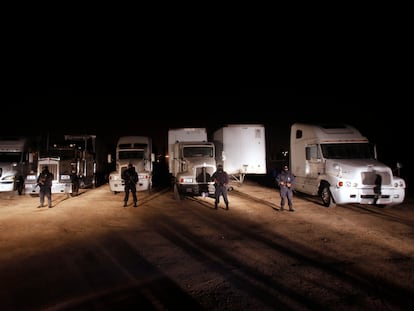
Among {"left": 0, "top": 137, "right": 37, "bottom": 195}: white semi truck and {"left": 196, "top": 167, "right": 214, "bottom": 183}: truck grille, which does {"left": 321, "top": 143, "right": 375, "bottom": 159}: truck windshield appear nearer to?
{"left": 196, "top": 167, "right": 214, "bottom": 183}: truck grille

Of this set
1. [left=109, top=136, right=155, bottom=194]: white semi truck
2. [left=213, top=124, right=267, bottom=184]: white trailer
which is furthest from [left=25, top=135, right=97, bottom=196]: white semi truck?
[left=213, top=124, right=267, bottom=184]: white trailer

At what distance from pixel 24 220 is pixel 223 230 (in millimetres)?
6542

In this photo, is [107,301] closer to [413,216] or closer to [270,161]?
[413,216]

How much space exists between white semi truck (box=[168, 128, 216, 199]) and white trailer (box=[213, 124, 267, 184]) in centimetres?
145

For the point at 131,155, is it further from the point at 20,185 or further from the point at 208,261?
the point at 208,261

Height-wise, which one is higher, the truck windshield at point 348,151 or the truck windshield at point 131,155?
the truck windshield at point 131,155

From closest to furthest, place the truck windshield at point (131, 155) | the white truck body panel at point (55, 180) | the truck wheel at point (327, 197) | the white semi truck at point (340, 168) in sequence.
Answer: the white semi truck at point (340, 168) < the truck wheel at point (327, 197) < the white truck body panel at point (55, 180) < the truck windshield at point (131, 155)

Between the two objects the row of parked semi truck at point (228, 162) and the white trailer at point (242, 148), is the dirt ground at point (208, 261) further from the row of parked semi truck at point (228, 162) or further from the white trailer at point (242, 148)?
the white trailer at point (242, 148)

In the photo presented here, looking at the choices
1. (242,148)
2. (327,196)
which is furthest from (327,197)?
(242,148)

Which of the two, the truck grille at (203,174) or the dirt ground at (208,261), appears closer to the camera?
the dirt ground at (208,261)

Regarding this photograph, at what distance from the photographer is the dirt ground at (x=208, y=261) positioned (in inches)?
170

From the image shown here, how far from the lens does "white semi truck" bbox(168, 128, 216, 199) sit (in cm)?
1360

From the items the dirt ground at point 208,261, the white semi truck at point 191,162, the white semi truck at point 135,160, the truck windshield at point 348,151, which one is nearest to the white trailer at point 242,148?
the white semi truck at point 191,162

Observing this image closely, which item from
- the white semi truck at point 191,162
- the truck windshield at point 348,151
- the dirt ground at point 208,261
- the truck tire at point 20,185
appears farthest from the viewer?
the truck tire at point 20,185
